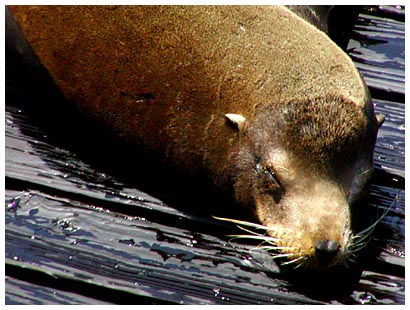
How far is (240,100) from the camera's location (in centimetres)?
329

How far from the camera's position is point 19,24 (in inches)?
147

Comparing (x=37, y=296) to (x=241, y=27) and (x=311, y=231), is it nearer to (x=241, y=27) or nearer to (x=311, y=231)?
(x=311, y=231)

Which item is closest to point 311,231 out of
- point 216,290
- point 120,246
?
point 216,290

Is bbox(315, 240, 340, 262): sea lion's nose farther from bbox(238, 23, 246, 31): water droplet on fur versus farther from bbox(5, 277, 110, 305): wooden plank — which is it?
bbox(238, 23, 246, 31): water droplet on fur

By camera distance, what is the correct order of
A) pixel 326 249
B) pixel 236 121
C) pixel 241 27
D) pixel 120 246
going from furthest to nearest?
1. pixel 241 27
2. pixel 236 121
3. pixel 120 246
4. pixel 326 249

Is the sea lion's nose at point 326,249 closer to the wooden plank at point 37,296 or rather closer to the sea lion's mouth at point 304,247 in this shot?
the sea lion's mouth at point 304,247

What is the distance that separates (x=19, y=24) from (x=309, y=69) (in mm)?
1307

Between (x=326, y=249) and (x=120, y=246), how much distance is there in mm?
727

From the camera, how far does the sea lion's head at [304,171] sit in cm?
304

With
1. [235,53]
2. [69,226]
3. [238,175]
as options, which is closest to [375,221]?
[238,175]

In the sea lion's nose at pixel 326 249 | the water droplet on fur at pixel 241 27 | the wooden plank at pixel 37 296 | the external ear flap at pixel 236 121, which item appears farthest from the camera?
the water droplet on fur at pixel 241 27

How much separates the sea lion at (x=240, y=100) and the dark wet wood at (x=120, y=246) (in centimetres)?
15

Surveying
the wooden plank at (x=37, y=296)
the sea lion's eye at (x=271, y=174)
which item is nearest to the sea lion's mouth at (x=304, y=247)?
the sea lion's eye at (x=271, y=174)
